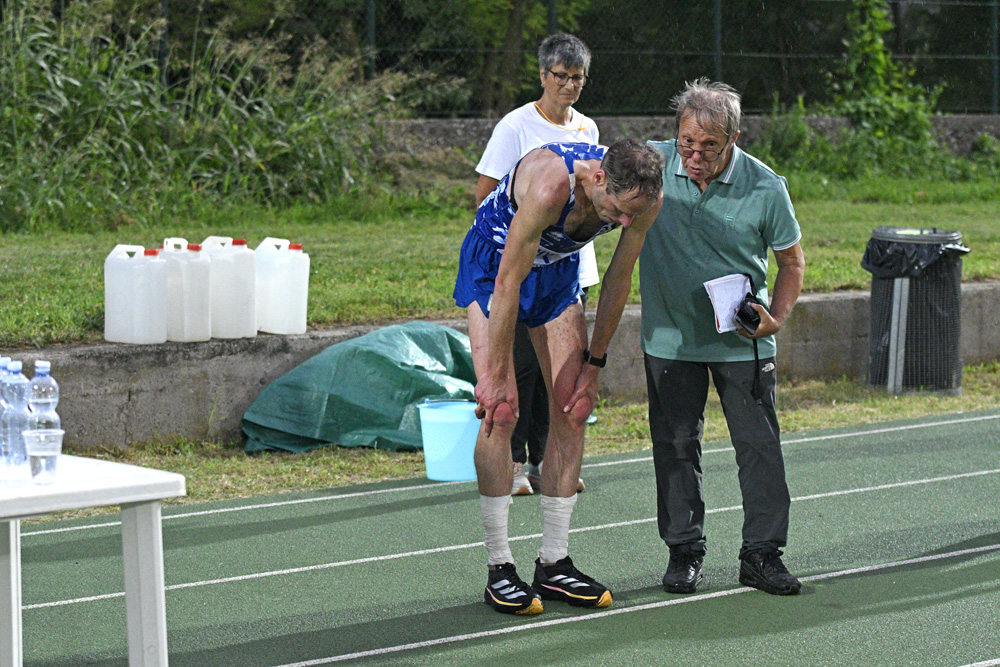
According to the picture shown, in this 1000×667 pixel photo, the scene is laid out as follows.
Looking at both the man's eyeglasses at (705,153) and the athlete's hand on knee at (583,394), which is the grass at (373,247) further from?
the man's eyeglasses at (705,153)

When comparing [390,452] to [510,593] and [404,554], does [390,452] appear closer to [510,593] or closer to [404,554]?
[404,554]

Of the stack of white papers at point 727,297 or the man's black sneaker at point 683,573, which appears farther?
the man's black sneaker at point 683,573

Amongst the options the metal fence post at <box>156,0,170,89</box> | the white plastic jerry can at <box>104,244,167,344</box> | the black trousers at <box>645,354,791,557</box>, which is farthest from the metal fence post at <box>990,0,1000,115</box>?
the black trousers at <box>645,354,791,557</box>

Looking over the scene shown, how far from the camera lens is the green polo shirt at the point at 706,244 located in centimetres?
512

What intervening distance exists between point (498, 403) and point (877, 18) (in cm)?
1519

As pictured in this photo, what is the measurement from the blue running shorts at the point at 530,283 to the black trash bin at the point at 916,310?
5.03 m

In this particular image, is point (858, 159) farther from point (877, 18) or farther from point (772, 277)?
point (772, 277)

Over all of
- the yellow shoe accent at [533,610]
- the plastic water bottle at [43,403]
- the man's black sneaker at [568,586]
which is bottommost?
the yellow shoe accent at [533,610]

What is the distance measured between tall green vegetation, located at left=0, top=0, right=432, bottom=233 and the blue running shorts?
7.05 m

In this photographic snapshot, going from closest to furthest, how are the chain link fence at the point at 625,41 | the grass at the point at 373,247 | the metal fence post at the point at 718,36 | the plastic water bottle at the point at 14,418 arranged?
the plastic water bottle at the point at 14,418 → the grass at the point at 373,247 → the chain link fence at the point at 625,41 → the metal fence post at the point at 718,36

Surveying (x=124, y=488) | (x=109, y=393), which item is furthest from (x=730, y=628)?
(x=109, y=393)

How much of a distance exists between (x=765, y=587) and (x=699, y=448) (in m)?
0.60

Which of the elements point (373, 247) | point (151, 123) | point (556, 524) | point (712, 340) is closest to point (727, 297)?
point (712, 340)

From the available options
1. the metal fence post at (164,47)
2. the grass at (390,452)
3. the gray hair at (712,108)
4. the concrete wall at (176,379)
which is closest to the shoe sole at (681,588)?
the gray hair at (712,108)
